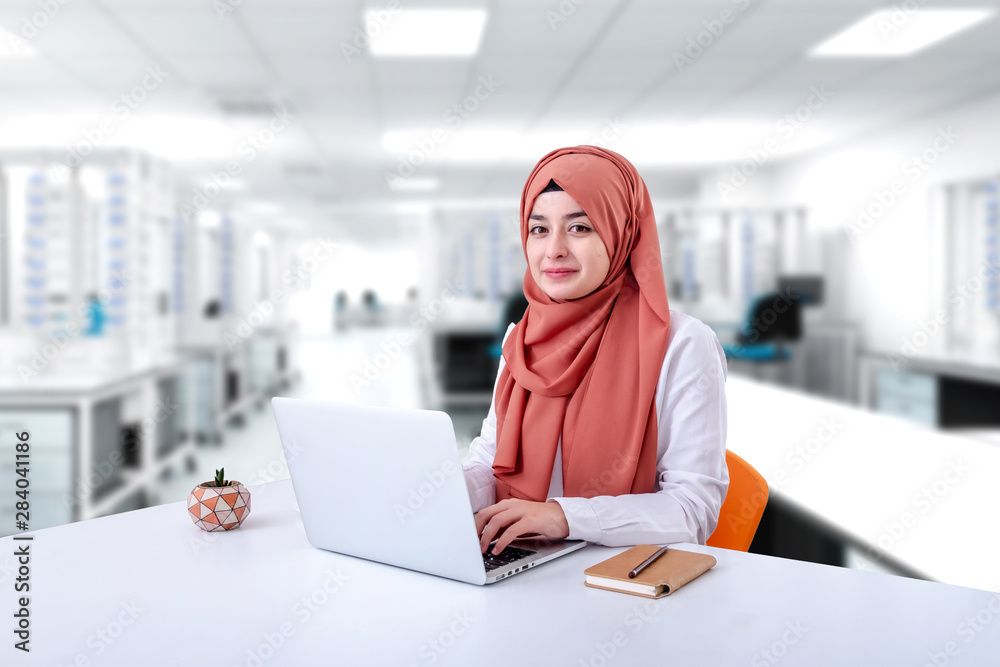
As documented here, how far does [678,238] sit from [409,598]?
20.5 feet

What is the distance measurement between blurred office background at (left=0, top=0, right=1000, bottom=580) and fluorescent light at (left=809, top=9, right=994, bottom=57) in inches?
0.8

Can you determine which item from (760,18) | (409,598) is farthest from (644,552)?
(760,18)

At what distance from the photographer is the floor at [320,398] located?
4.38 metres

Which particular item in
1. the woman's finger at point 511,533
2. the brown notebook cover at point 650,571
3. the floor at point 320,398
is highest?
the woman's finger at point 511,533

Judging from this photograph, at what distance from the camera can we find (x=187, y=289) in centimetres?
620

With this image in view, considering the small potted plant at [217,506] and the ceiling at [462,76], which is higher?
the ceiling at [462,76]

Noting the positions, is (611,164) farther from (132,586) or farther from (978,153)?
(978,153)

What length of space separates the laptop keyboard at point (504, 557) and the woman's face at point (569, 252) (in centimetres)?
46

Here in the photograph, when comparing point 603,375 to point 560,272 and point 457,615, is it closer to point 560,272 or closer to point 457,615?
point 560,272
